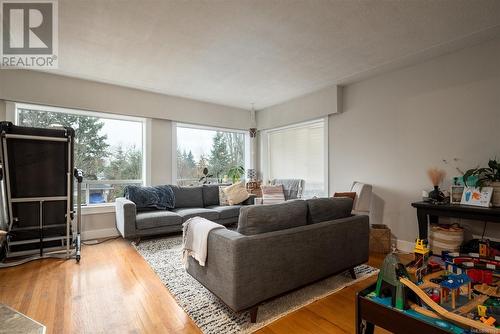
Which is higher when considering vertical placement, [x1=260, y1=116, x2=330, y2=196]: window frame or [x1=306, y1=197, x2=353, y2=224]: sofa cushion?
[x1=260, y1=116, x2=330, y2=196]: window frame

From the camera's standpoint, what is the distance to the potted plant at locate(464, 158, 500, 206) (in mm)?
2571

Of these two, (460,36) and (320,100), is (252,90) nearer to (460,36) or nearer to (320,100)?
(320,100)

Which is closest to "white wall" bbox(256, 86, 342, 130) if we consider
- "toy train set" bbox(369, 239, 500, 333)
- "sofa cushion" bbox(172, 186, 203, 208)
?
"sofa cushion" bbox(172, 186, 203, 208)

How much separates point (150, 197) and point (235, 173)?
2.15 metres

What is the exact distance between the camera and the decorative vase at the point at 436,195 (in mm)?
2902

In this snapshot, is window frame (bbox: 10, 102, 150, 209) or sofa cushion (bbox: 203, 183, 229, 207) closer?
window frame (bbox: 10, 102, 150, 209)

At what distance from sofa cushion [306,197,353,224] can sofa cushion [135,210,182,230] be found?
7.98 ft

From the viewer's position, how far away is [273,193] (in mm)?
4914

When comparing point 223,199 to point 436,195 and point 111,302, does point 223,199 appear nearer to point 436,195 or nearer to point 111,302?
point 111,302

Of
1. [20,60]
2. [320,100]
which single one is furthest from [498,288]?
[20,60]

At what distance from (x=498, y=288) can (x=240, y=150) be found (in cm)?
519

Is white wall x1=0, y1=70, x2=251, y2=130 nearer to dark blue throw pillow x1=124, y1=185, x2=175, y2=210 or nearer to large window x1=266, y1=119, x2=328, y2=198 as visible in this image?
large window x1=266, y1=119, x2=328, y2=198

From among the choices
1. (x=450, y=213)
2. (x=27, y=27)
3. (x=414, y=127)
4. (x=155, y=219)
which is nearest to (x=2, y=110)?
(x=27, y=27)

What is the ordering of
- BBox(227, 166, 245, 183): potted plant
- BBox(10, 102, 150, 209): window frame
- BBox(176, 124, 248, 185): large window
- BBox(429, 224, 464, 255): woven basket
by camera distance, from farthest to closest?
1. BBox(227, 166, 245, 183): potted plant
2. BBox(176, 124, 248, 185): large window
3. BBox(10, 102, 150, 209): window frame
4. BBox(429, 224, 464, 255): woven basket
